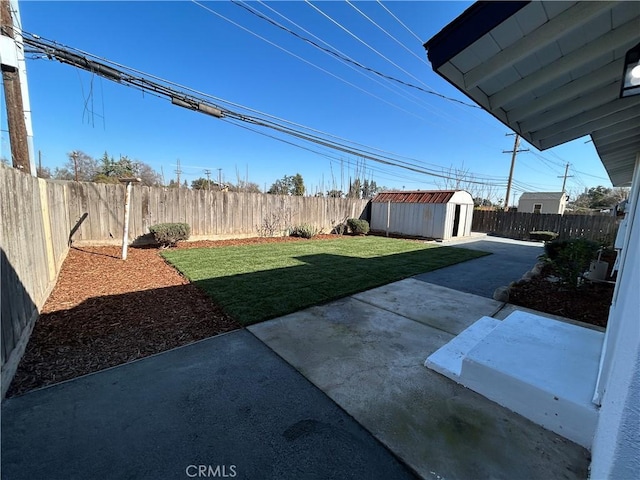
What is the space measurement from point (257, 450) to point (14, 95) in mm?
7573

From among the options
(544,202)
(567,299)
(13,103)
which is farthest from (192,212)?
(544,202)

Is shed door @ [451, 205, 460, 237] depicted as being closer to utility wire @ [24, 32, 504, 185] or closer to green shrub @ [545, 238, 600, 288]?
utility wire @ [24, 32, 504, 185]

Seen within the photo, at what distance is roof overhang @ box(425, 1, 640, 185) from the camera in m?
1.68

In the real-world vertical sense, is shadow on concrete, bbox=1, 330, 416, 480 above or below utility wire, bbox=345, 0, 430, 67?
below

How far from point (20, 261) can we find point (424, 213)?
42.9ft

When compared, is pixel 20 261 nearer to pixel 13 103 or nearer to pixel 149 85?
pixel 13 103

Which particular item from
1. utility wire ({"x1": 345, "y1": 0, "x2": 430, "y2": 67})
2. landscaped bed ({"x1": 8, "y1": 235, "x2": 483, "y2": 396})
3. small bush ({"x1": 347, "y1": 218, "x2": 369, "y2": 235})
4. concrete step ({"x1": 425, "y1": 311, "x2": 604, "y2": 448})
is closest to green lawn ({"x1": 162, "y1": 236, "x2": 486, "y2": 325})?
landscaped bed ({"x1": 8, "y1": 235, "x2": 483, "y2": 396})

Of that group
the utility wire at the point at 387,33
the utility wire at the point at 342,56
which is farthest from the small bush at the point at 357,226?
the utility wire at the point at 387,33

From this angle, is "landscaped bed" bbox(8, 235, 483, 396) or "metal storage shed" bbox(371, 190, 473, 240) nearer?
"landscaped bed" bbox(8, 235, 483, 396)

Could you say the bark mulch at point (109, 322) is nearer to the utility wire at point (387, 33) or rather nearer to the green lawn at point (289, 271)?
the green lawn at point (289, 271)

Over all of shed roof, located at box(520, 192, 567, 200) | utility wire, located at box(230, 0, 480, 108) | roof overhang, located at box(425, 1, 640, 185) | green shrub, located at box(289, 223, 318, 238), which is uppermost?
utility wire, located at box(230, 0, 480, 108)

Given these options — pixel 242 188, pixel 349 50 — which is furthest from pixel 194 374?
pixel 242 188

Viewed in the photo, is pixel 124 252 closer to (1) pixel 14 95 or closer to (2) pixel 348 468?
(1) pixel 14 95

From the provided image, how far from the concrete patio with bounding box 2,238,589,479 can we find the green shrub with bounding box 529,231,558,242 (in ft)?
45.6
